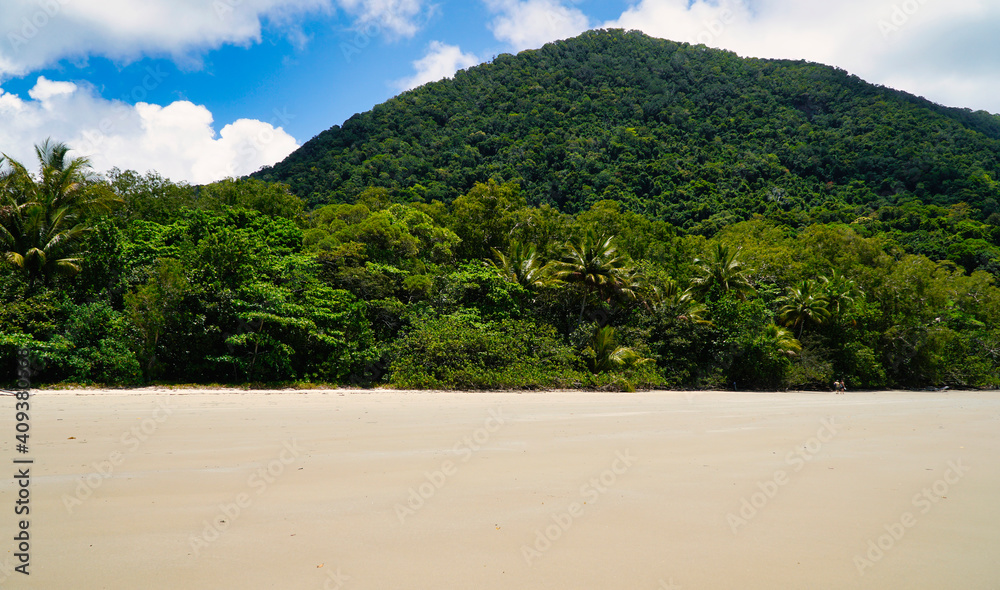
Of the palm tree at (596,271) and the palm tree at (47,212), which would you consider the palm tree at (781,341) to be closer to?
the palm tree at (596,271)

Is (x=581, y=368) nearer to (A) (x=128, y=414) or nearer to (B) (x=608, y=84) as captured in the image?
(A) (x=128, y=414)

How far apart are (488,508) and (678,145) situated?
214 feet

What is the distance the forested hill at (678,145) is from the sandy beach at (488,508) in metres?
35.5

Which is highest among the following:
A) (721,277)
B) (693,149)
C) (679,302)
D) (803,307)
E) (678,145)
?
(678,145)

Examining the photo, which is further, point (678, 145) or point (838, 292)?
point (678, 145)

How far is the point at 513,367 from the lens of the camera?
17.6 m

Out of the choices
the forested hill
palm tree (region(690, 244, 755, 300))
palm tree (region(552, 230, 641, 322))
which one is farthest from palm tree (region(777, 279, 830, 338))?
the forested hill

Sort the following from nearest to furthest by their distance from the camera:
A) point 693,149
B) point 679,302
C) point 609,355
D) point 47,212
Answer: point 47,212
point 609,355
point 679,302
point 693,149

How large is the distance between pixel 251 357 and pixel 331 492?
1331 centimetres

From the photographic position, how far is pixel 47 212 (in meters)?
16.3

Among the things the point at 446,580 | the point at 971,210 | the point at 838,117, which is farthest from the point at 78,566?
the point at 838,117

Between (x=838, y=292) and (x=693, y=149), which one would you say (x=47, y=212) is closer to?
(x=838, y=292)

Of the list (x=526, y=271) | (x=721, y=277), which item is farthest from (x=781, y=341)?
(x=526, y=271)

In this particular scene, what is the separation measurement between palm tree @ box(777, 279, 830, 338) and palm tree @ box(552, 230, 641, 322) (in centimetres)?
938
